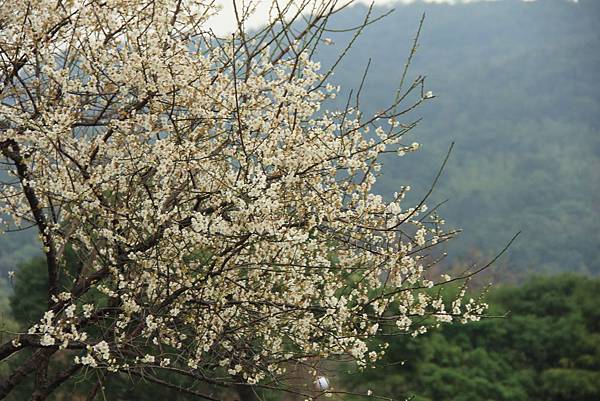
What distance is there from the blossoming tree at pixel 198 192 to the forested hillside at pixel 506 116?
197 feet

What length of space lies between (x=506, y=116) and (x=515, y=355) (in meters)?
81.7

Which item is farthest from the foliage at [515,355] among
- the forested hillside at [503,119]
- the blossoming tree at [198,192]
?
the forested hillside at [503,119]

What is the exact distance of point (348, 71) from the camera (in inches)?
4230

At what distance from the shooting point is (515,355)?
24.2 meters

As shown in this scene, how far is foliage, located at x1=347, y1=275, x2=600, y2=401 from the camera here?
68.8 ft

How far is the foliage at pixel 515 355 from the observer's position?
2097 centimetres

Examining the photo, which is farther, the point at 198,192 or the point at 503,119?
the point at 503,119

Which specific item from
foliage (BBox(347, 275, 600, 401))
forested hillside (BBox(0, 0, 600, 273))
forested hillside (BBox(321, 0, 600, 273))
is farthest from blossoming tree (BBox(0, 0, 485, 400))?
forested hillside (BBox(321, 0, 600, 273))

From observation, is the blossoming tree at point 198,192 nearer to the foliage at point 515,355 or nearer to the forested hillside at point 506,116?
the foliage at point 515,355

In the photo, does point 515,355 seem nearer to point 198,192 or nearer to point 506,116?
point 198,192

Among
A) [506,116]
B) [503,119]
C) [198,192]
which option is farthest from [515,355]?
[506,116]

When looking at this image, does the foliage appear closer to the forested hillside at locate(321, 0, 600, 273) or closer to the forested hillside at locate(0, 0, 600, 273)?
the forested hillside at locate(0, 0, 600, 273)

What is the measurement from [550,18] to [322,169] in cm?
13402

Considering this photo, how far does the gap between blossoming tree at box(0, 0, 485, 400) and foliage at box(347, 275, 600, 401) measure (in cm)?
1501
